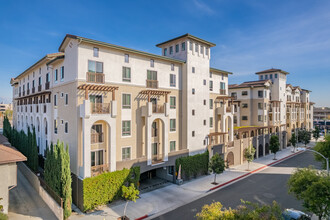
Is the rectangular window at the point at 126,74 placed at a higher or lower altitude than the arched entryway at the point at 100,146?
higher

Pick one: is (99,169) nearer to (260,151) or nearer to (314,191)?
(314,191)

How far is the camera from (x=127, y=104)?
77.5ft

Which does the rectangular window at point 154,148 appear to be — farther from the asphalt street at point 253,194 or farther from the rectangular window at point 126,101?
the asphalt street at point 253,194

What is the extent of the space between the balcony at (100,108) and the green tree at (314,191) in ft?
57.7

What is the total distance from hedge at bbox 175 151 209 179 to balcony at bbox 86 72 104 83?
1410 cm

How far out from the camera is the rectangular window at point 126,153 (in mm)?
23188

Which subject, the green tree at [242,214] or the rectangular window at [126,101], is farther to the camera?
the rectangular window at [126,101]

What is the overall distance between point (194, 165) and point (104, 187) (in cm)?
1320

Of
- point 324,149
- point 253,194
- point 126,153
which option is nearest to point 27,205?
point 126,153

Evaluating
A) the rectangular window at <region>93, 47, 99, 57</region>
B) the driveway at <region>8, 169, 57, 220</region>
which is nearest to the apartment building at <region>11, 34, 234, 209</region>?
the rectangular window at <region>93, 47, 99, 57</region>

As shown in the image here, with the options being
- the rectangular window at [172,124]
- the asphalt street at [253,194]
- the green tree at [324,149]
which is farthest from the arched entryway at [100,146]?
the green tree at [324,149]

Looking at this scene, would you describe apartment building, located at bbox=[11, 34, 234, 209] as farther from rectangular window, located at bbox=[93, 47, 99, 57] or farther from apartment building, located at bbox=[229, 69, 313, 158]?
apartment building, located at bbox=[229, 69, 313, 158]

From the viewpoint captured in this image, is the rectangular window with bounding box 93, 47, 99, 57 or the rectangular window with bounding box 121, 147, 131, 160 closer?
the rectangular window with bounding box 93, 47, 99, 57

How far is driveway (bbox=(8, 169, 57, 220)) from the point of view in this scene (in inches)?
728
